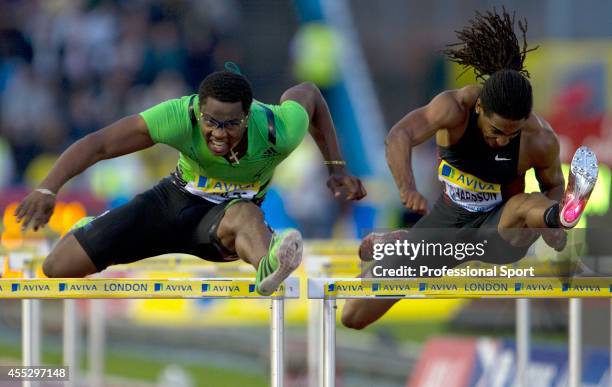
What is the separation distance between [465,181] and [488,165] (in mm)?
229

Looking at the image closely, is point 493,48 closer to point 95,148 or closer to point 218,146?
→ point 218,146

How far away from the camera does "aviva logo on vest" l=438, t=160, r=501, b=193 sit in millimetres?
6789

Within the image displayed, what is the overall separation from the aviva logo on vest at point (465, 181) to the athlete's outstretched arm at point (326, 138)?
1.48 feet

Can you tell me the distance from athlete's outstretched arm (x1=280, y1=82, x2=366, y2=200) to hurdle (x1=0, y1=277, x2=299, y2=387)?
1.27m

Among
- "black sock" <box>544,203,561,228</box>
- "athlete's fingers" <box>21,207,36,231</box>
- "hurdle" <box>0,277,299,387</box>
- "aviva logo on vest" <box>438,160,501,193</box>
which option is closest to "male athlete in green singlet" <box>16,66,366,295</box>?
"athlete's fingers" <box>21,207,36,231</box>

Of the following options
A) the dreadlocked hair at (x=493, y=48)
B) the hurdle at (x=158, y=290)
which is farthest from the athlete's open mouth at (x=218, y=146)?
the dreadlocked hair at (x=493, y=48)

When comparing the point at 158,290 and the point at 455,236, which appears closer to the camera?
the point at 158,290

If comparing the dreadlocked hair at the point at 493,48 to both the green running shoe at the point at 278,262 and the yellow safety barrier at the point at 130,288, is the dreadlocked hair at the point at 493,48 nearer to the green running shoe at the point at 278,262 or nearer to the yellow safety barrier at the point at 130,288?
the green running shoe at the point at 278,262

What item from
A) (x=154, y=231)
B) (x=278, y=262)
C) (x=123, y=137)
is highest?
(x=123, y=137)

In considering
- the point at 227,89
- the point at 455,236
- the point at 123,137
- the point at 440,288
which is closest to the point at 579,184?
the point at 440,288

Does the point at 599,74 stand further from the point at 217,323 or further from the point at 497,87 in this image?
the point at 497,87

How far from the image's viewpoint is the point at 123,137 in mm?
6195

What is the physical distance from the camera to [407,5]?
59.8 feet

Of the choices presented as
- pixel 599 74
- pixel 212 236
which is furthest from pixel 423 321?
pixel 212 236
